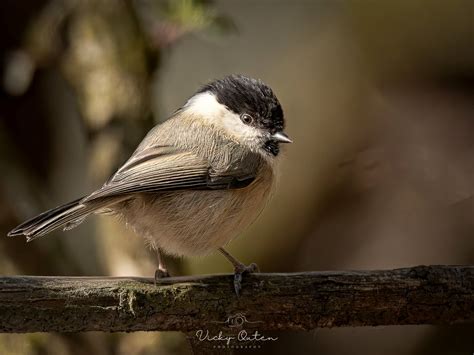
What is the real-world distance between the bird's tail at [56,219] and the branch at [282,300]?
9.0 inches

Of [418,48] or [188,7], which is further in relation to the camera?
[418,48]

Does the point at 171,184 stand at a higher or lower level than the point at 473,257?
lower

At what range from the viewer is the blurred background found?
11.0ft

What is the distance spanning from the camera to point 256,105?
276cm

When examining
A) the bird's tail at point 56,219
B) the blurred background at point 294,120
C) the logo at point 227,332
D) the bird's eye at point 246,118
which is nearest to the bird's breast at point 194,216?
the bird's tail at point 56,219

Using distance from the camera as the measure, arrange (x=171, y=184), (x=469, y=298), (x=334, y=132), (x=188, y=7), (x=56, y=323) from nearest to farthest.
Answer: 1. (x=56, y=323)
2. (x=469, y=298)
3. (x=171, y=184)
4. (x=188, y=7)
5. (x=334, y=132)

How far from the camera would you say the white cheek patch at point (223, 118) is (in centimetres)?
280

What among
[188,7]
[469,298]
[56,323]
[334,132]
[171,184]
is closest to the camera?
[56,323]

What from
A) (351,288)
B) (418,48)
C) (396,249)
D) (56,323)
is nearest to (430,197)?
(396,249)

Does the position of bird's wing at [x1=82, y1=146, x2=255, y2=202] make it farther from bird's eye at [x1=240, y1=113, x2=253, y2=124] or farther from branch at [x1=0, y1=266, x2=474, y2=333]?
branch at [x1=0, y1=266, x2=474, y2=333]

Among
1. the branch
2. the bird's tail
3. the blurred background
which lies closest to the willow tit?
the bird's tail

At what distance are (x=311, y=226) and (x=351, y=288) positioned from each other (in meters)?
1.75

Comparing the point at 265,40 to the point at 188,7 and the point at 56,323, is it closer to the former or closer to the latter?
the point at 188,7

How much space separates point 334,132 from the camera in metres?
4.09
